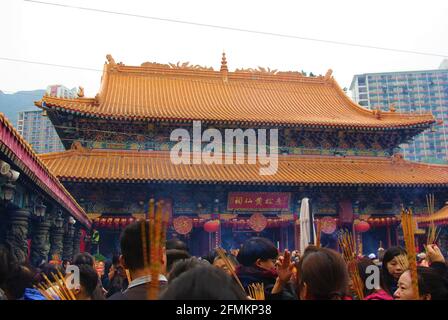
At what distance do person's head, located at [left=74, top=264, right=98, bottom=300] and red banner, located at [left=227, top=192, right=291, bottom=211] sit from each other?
10447mm

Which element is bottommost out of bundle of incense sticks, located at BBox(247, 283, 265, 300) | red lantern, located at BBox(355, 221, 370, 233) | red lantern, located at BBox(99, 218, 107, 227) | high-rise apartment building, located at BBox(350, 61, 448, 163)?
bundle of incense sticks, located at BBox(247, 283, 265, 300)

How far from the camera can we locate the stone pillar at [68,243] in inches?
417

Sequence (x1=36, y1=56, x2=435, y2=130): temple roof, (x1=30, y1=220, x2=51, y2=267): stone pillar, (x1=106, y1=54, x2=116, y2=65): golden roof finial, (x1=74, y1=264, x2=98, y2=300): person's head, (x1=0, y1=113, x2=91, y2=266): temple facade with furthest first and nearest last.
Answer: (x1=106, y1=54, x2=116, y2=65): golden roof finial < (x1=36, y1=56, x2=435, y2=130): temple roof < (x1=30, y1=220, x2=51, y2=267): stone pillar < (x1=0, y1=113, x2=91, y2=266): temple facade < (x1=74, y1=264, x2=98, y2=300): person's head

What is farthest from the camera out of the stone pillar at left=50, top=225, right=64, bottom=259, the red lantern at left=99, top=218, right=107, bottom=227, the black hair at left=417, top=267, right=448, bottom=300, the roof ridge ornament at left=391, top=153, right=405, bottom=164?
the roof ridge ornament at left=391, top=153, right=405, bottom=164

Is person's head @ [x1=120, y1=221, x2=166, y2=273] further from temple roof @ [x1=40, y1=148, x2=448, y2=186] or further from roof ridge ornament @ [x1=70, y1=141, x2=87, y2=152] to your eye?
roof ridge ornament @ [x1=70, y1=141, x2=87, y2=152]

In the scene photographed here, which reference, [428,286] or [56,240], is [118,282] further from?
[56,240]

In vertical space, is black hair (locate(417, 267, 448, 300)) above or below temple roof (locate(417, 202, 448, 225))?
below

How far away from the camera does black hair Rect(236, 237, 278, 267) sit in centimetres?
306

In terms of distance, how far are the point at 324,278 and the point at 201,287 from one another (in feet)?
3.31

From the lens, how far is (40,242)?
311 inches

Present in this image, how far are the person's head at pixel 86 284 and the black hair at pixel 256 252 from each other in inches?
44.7

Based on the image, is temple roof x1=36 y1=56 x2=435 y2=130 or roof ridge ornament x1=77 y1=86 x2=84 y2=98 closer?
temple roof x1=36 y1=56 x2=435 y2=130

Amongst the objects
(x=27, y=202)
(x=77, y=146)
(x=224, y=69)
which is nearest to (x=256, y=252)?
(x=27, y=202)

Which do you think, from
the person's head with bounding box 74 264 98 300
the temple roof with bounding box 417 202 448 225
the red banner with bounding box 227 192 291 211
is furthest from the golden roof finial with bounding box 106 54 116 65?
the person's head with bounding box 74 264 98 300
